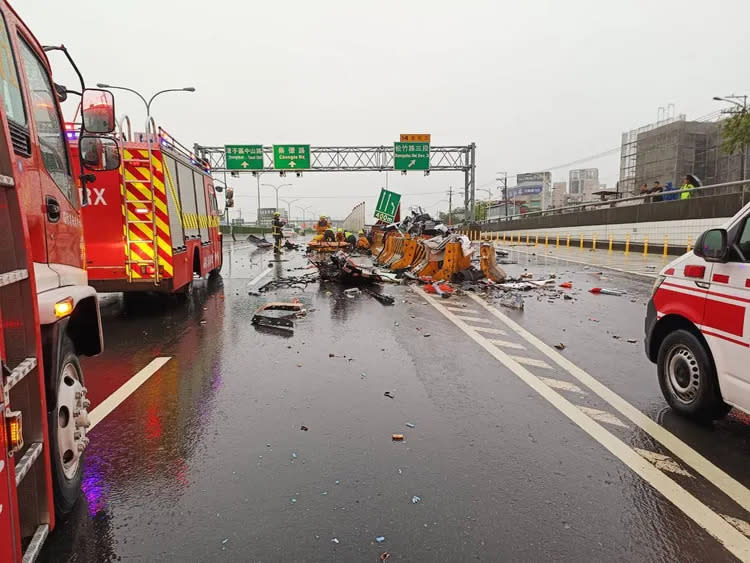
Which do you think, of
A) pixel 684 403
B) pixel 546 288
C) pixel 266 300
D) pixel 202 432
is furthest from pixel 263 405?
pixel 546 288

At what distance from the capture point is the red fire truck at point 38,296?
6.18 feet

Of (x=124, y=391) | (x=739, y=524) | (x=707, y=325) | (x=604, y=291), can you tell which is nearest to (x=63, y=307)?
(x=124, y=391)

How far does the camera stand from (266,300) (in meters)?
10.6

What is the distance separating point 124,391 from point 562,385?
449 cm

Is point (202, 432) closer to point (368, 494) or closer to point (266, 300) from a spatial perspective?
point (368, 494)

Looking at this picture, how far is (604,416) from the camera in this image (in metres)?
4.23

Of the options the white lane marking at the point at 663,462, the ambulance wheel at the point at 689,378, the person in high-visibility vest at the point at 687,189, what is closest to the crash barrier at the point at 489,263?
the ambulance wheel at the point at 689,378

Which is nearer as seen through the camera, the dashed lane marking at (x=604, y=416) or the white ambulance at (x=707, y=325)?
the white ambulance at (x=707, y=325)

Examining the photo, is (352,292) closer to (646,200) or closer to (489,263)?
(489,263)

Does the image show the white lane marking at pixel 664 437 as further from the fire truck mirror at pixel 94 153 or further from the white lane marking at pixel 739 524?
the fire truck mirror at pixel 94 153

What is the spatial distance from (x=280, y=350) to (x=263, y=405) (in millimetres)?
2003

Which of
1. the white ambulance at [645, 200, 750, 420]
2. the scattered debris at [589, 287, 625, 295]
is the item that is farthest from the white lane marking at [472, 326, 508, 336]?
the scattered debris at [589, 287, 625, 295]

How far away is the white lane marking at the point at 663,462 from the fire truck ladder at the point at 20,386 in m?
3.64

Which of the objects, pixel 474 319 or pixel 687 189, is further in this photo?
pixel 687 189
